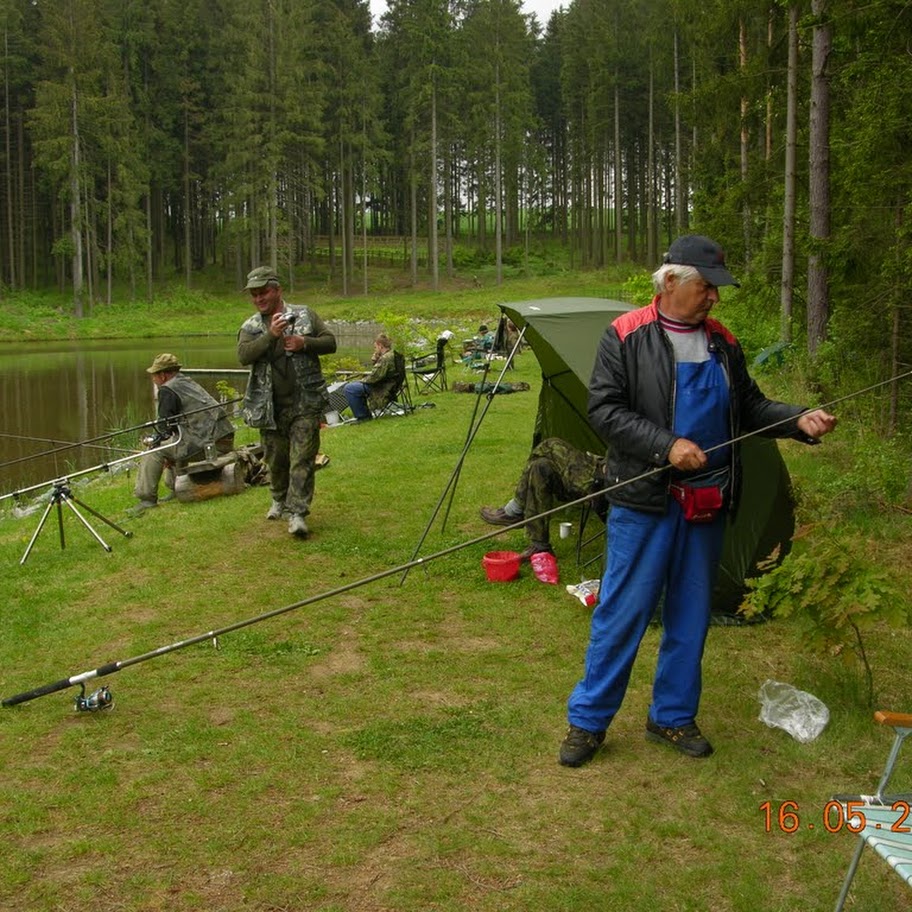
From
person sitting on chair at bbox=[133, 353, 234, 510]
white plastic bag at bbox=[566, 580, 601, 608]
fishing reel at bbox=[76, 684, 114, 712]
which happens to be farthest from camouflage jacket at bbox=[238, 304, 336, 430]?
fishing reel at bbox=[76, 684, 114, 712]

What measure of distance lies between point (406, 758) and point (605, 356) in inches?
65.9

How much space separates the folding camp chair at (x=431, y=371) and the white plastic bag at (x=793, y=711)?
11.7 meters

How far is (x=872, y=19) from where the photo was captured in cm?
Result: 693

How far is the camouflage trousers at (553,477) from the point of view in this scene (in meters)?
5.64

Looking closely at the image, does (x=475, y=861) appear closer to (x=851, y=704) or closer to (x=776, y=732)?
(x=776, y=732)

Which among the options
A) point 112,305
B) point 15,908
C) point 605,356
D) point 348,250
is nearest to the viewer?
point 15,908

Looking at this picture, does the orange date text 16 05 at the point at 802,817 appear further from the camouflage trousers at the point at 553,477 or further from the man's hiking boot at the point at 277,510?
the man's hiking boot at the point at 277,510

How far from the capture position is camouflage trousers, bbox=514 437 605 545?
5645mm

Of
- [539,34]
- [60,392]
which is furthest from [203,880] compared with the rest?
[539,34]

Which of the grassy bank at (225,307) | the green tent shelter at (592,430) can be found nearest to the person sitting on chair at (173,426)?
the green tent shelter at (592,430)

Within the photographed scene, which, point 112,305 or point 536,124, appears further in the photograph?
point 536,124

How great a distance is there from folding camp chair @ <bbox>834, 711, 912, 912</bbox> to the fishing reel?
2.88 m

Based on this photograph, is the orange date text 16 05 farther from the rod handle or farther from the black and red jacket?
the rod handle

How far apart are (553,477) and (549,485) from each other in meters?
0.06
